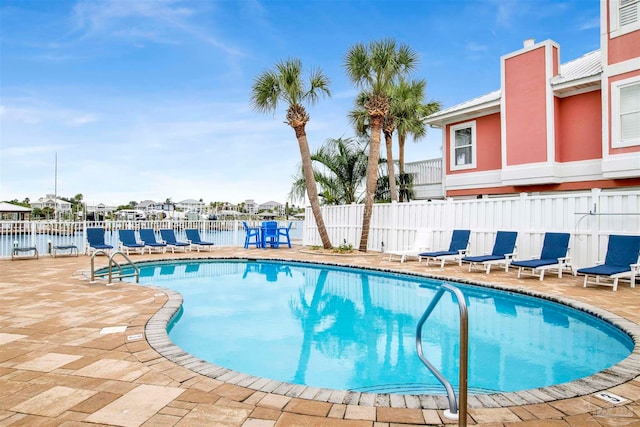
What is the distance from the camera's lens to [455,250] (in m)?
10.8

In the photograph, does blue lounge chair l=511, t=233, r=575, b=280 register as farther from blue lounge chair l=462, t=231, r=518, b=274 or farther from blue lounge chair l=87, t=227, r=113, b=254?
blue lounge chair l=87, t=227, r=113, b=254

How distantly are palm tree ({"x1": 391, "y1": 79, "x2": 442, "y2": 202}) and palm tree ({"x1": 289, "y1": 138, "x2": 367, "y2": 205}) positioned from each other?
2.13m

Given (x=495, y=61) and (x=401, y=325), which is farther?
(x=495, y=61)

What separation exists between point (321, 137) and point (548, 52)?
32.2ft

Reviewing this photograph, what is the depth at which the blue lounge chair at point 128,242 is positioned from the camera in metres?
13.5

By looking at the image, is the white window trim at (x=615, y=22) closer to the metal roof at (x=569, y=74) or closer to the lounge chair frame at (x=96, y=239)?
the metal roof at (x=569, y=74)

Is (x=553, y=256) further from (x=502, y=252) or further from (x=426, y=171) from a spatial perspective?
(x=426, y=171)

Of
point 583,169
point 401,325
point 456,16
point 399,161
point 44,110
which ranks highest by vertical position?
point 456,16

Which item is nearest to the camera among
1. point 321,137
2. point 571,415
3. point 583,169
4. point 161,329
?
point 571,415

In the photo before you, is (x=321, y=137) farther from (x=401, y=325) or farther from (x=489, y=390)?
(x=489, y=390)

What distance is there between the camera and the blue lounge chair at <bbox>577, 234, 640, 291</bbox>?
7051mm

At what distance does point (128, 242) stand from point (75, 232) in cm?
186

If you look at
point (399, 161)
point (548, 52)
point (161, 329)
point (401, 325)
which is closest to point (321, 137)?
point (399, 161)

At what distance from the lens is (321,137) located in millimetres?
18734
